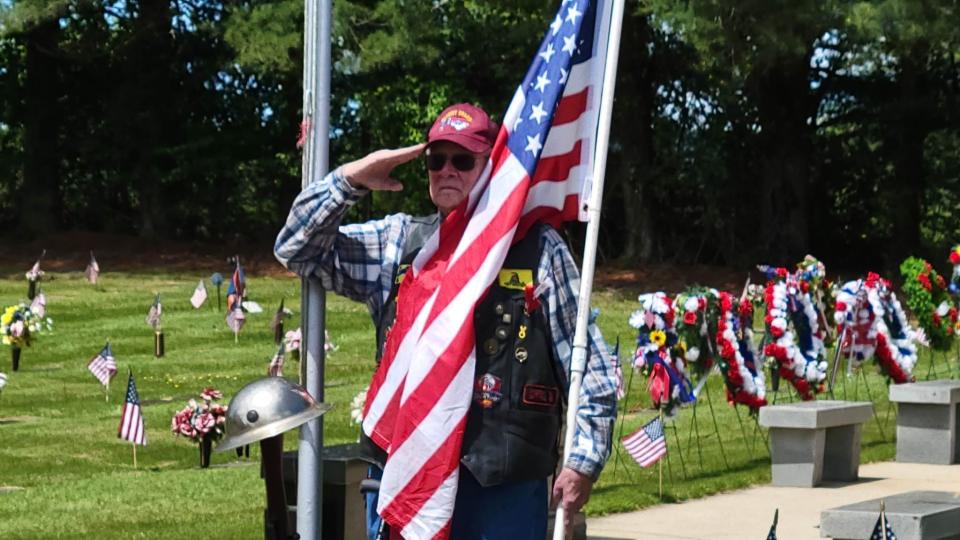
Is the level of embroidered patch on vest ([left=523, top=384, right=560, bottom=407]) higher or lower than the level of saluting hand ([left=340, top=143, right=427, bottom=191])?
lower

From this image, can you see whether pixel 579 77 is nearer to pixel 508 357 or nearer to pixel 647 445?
pixel 508 357

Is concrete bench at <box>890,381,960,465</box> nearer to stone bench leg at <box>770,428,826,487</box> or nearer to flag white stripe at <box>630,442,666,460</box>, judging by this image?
stone bench leg at <box>770,428,826,487</box>

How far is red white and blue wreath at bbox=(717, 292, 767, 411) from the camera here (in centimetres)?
1290

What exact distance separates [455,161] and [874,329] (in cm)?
1003

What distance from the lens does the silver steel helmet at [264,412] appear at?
464 cm

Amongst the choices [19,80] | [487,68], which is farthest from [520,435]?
[19,80]

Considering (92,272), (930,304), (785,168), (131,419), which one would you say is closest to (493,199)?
(131,419)

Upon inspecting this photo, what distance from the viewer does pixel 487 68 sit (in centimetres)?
3525

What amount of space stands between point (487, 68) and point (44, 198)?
9.88 meters

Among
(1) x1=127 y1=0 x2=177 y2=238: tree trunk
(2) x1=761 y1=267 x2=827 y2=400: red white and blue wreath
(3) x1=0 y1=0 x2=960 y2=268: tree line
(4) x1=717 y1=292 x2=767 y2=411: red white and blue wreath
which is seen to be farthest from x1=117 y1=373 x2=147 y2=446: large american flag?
(1) x1=127 y1=0 x2=177 y2=238: tree trunk

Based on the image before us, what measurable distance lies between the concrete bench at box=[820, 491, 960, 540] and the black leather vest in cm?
295

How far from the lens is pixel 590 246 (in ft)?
17.7

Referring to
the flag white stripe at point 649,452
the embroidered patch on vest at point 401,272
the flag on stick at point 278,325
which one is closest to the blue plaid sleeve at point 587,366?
the embroidered patch on vest at point 401,272

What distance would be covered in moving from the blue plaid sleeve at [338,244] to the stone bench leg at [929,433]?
894 centimetres
